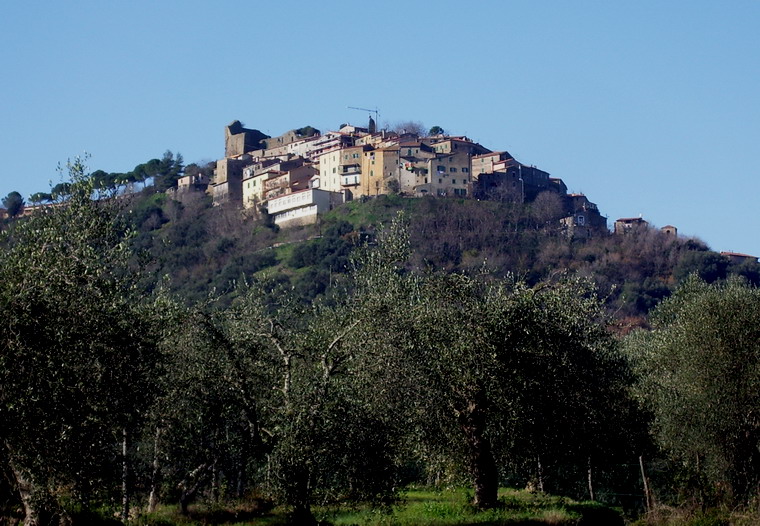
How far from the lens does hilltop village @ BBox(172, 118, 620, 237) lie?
6235 inches

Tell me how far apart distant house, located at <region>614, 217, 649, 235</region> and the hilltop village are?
271 mm

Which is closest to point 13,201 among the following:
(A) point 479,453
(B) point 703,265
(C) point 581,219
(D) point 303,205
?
(D) point 303,205

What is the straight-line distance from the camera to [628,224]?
165500mm

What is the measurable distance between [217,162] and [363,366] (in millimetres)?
165282

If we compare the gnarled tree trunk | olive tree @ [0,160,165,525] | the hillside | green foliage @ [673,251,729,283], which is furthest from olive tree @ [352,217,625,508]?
green foliage @ [673,251,729,283]

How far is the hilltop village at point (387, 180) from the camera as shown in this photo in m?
158

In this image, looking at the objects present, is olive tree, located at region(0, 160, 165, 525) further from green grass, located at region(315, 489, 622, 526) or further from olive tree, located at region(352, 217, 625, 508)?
olive tree, located at region(352, 217, 625, 508)

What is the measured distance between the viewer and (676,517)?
Answer: 88.3 ft

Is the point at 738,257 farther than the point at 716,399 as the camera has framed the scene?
Yes

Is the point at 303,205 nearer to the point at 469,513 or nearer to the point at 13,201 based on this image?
the point at 13,201

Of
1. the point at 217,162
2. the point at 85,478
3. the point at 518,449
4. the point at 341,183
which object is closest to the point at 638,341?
the point at 518,449

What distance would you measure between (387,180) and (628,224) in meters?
41.4

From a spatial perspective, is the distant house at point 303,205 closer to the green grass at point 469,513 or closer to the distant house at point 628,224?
the distant house at point 628,224

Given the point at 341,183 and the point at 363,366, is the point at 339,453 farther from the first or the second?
the point at 341,183
